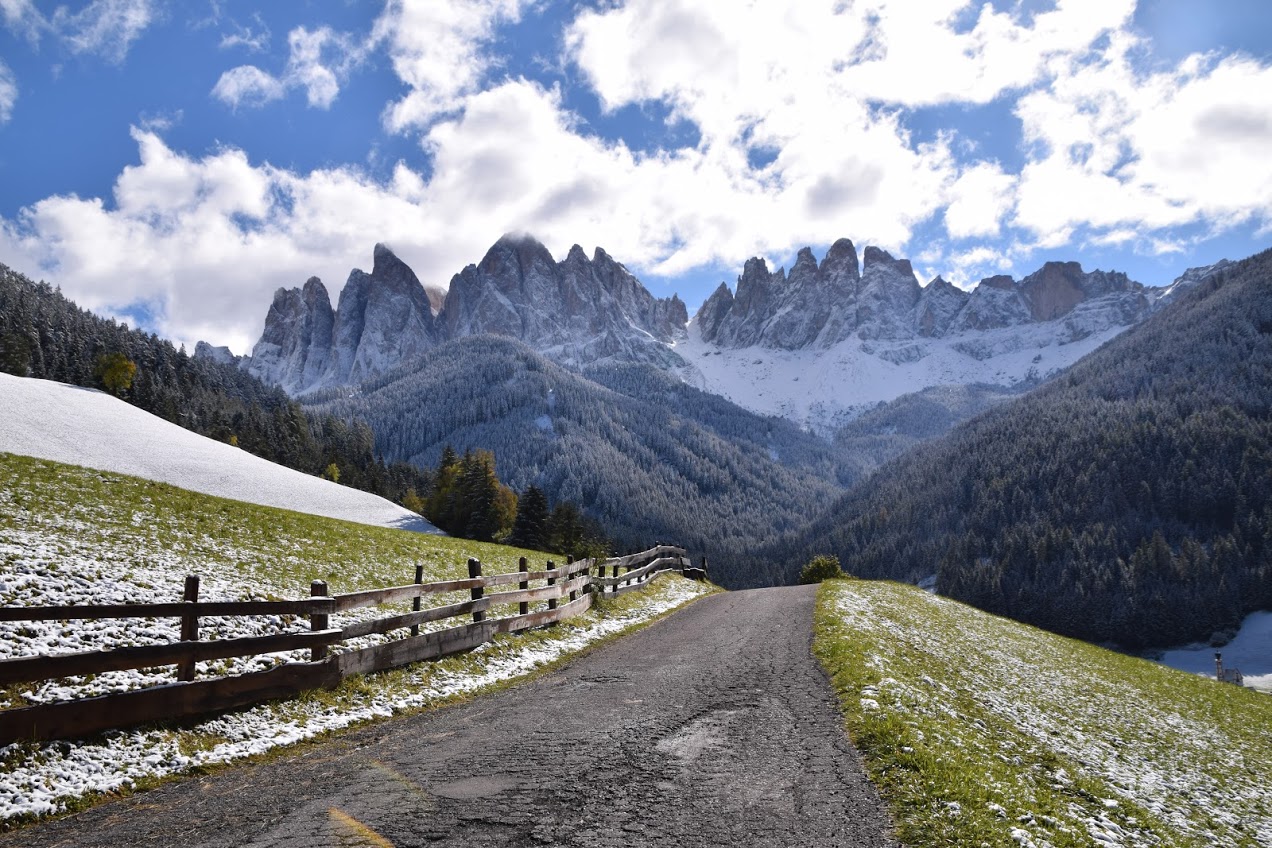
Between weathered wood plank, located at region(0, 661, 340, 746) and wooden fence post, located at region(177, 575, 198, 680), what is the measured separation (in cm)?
28

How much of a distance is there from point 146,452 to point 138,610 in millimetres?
54991

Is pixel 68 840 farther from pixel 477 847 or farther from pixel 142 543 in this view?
pixel 142 543

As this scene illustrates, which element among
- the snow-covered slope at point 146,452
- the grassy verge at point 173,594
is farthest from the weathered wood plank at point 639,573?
the snow-covered slope at point 146,452

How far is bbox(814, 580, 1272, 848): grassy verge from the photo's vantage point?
7.62 meters

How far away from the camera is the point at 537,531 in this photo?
236 ft

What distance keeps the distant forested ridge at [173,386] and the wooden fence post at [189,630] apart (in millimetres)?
102594

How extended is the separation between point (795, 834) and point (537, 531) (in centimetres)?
6703

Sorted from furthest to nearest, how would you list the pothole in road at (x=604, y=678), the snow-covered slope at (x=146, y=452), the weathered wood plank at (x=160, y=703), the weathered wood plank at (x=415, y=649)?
the snow-covered slope at (x=146, y=452) → the pothole in road at (x=604, y=678) → the weathered wood plank at (x=415, y=649) → the weathered wood plank at (x=160, y=703)

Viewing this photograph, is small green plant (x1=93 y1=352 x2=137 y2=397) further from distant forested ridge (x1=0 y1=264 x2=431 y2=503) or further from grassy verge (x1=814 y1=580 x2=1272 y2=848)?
grassy verge (x1=814 y1=580 x2=1272 y2=848)

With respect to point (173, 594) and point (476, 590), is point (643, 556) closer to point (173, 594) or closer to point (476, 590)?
point (476, 590)

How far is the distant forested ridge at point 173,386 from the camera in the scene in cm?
10075

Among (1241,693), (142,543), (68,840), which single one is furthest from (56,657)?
(1241,693)

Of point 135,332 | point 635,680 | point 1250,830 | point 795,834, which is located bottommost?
point 1250,830

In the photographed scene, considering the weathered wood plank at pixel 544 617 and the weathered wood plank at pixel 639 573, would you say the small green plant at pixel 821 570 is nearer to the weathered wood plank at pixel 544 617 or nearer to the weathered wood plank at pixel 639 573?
the weathered wood plank at pixel 639 573
